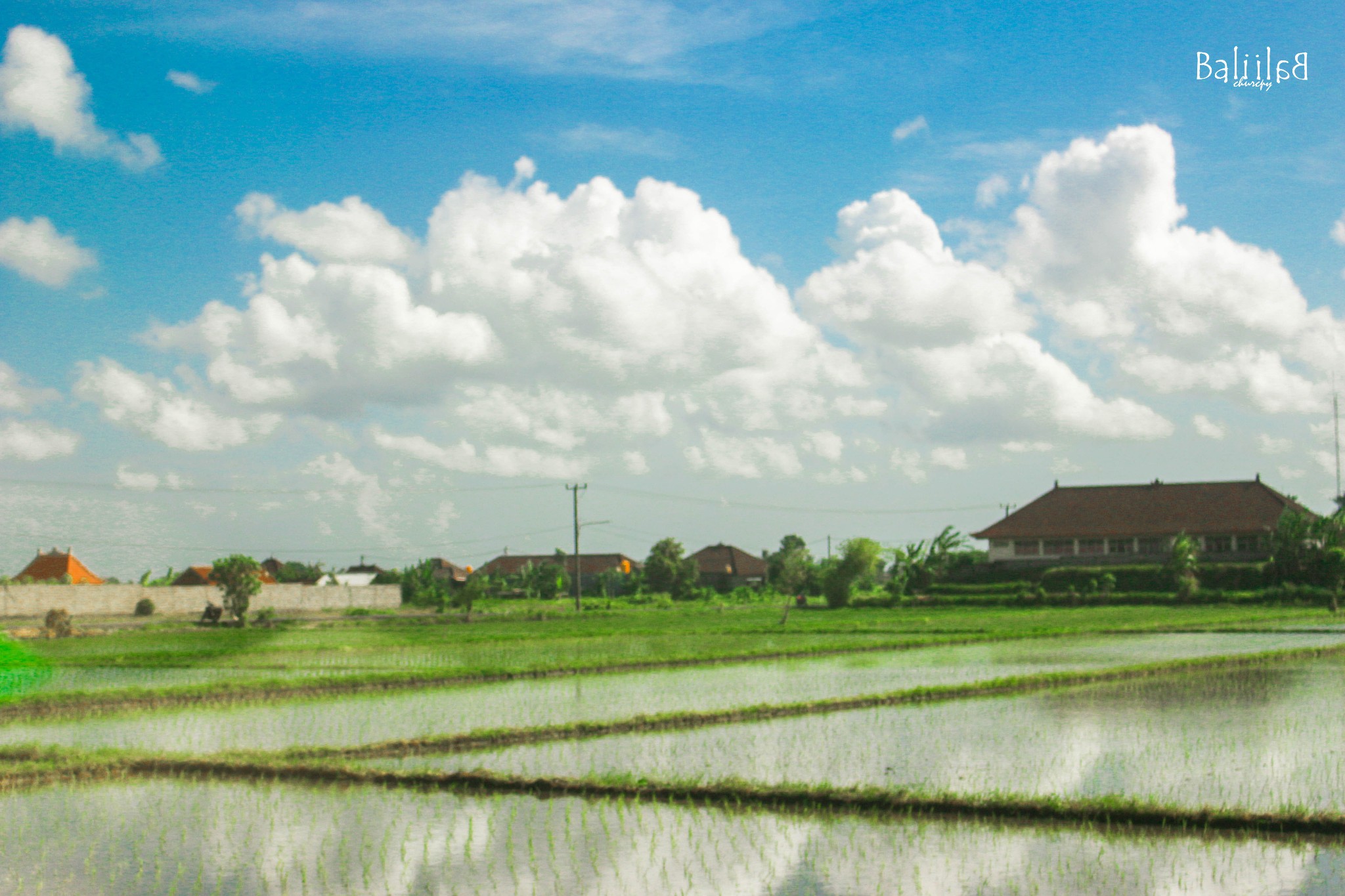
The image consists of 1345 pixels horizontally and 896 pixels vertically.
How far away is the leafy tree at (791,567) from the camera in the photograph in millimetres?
61125

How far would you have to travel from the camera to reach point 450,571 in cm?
9038

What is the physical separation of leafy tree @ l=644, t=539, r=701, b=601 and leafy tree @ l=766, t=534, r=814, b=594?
18.1ft

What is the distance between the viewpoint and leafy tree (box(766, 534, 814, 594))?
61125mm

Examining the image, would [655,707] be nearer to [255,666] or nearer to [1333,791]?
[1333,791]

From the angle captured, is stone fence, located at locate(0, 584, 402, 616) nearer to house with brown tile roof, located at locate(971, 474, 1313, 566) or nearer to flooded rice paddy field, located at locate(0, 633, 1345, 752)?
flooded rice paddy field, located at locate(0, 633, 1345, 752)

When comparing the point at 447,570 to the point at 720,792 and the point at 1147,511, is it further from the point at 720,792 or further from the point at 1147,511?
the point at 720,792

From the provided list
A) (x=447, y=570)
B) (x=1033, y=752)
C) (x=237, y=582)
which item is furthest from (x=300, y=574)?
(x=1033, y=752)

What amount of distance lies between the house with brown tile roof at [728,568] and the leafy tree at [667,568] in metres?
9.02

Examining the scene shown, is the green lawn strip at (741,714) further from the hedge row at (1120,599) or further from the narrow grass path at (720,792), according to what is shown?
the hedge row at (1120,599)

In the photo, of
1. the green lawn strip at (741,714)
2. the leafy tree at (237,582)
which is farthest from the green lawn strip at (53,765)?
the leafy tree at (237,582)

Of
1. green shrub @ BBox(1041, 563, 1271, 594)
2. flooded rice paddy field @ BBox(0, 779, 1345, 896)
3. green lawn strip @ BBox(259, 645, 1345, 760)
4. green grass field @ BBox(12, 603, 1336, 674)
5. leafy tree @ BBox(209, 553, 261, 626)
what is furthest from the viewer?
green shrub @ BBox(1041, 563, 1271, 594)

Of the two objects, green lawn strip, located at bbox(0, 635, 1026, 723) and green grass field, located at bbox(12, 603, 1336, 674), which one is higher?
green lawn strip, located at bbox(0, 635, 1026, 723)

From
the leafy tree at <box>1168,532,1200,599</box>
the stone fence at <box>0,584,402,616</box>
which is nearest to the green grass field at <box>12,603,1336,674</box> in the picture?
the leafy tree at <box>1168,532,1200,599</box>

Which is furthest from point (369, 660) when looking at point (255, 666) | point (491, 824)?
point (491, 824)
